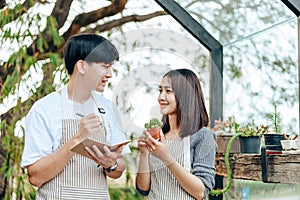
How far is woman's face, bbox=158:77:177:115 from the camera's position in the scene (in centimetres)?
151

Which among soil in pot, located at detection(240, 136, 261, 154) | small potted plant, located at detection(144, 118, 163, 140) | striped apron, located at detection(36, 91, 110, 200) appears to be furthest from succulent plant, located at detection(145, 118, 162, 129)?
soil in pot, located at detection(240, 136, 261, 154)

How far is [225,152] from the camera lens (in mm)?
2262

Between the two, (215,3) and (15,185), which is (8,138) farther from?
(215,3)

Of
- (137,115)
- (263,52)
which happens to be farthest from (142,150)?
(263,52)

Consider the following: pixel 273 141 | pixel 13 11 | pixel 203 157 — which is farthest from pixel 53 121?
pixel 13 11

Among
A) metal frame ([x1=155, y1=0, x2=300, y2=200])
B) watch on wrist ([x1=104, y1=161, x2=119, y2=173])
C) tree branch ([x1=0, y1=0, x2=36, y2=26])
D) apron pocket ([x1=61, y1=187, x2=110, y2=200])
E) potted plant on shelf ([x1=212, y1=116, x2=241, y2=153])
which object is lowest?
apron pocket ([x1=61, y1=187, x2=110, y2=200])

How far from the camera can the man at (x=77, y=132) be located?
1.41 metres

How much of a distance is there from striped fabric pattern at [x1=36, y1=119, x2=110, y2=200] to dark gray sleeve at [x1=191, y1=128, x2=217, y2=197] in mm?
265

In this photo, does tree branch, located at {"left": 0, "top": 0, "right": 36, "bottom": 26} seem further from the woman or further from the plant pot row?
the woman

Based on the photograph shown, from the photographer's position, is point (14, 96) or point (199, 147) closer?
point (199, 147)

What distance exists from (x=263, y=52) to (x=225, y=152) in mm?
496

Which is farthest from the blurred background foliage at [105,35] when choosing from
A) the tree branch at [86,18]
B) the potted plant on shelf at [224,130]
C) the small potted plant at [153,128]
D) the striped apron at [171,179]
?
the small potted plant at [153,128]

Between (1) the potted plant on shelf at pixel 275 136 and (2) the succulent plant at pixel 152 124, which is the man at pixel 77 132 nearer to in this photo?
(2) the succulent plant at pixel 152 124

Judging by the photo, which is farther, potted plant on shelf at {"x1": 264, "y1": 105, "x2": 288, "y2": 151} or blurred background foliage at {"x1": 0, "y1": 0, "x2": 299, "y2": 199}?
blurred background foliage at {"x1": 0, "y1": 0, "x2": 299, "y2": 199}
